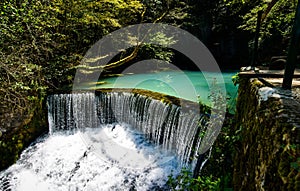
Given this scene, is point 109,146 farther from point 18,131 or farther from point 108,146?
point 18,131

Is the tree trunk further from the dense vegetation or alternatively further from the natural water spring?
the natural water spring

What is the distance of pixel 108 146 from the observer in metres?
6.16

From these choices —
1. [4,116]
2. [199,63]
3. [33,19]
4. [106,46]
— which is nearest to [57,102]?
[4,116]

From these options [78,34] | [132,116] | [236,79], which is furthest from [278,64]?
[78,34]

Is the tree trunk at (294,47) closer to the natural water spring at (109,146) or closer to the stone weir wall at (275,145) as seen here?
the stone weir wall at (275,145)

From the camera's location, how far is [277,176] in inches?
43.6

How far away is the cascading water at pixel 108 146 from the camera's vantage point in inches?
192

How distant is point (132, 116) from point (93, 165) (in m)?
1.98

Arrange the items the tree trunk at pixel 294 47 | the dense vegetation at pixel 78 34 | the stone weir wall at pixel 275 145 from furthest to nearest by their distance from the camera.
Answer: the dense vegetation at pixel 78 34 < the tree trunk at pixel 294 47 < the stone weir wall at pixel 275 145

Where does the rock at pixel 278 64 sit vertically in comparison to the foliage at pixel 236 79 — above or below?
above

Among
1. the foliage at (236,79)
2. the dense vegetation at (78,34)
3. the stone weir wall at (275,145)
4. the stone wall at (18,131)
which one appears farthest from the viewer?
the stone wall at (18,131)

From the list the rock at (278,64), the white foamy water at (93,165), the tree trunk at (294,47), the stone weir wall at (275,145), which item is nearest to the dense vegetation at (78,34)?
the white foamy water at (93,165)

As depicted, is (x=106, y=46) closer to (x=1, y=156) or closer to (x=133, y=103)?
(x=133, y=103)

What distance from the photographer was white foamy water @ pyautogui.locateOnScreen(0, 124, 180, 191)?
486 centimetres
